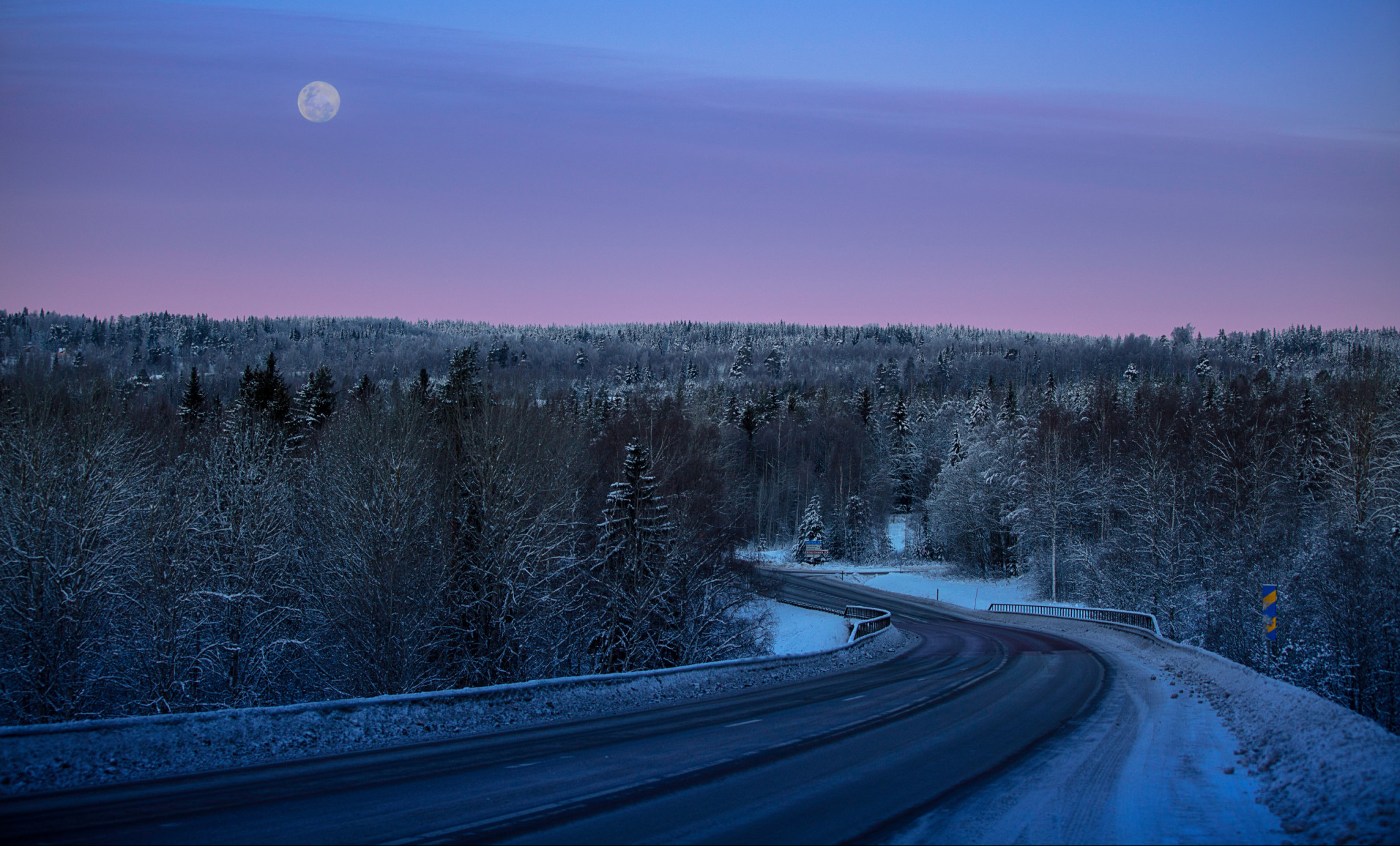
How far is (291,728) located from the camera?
37.2 ft

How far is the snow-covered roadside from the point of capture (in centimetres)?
760

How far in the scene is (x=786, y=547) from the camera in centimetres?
8888

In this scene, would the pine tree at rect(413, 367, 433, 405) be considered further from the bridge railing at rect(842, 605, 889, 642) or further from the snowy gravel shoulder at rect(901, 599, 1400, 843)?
the snowy gravel shoulder at rect(901, 599, 1400, 843)

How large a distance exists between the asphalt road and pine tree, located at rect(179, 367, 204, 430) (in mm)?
38460

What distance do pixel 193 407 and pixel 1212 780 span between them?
5444cm

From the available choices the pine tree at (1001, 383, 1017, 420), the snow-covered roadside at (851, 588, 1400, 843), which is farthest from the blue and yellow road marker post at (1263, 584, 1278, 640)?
the pine tree at (1001, 383, 1017, 420)

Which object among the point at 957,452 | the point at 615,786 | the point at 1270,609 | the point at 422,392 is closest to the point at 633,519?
the point at 422,392

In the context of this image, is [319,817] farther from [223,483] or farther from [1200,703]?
[223,483]

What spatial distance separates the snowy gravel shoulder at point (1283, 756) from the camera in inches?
289

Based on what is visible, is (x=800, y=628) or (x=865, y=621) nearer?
(x=865, y=621)

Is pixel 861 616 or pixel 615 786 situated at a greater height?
pixel 615 786

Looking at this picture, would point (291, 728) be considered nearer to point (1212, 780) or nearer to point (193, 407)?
point (1212, 780)

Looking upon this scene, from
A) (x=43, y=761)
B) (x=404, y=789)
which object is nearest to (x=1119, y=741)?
(x=404, y=789)

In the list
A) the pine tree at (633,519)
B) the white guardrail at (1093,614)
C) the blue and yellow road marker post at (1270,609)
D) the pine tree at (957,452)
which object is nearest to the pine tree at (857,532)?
the pine tree at (957,452)
